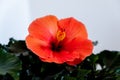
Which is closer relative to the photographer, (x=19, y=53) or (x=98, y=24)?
(x=19, y=53)

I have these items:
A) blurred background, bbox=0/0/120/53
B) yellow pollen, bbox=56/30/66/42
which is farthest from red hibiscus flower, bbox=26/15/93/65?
blurred background, bbox=0/0/120/53

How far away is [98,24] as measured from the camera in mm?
1313

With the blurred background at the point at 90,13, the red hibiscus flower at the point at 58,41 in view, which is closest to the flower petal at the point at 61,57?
the red hibiscus flower at the point at 58,41

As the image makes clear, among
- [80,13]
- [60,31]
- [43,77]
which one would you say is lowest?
[43,77]

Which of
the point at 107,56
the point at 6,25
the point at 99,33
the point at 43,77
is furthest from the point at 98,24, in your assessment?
the point at 43,77

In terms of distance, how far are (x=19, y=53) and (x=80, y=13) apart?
0.78 m

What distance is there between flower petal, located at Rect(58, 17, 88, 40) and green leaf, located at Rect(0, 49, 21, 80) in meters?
0.14

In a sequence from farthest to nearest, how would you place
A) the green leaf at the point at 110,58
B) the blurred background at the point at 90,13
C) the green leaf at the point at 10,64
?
the blurred background at the point at 90,13 → the green leaf at the point at 110,58 → the green leaf at the point at 10,64

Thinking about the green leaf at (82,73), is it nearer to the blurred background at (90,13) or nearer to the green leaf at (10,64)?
the green leaf at (10,64)

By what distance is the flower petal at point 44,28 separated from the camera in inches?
22.0

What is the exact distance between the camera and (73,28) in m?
0.59

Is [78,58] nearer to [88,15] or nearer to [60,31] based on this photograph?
[60,31]

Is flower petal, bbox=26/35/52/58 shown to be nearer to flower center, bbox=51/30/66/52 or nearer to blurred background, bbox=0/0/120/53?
flower center, bbox=51/30/66/52

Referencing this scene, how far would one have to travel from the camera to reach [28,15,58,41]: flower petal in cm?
56
